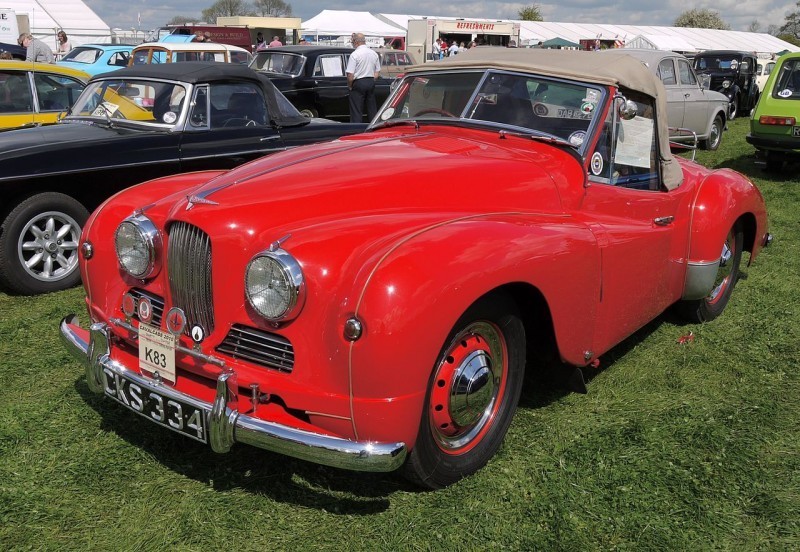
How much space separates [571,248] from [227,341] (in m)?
1.54

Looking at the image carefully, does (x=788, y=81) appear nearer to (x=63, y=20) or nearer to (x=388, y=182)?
(x=388, y=182)

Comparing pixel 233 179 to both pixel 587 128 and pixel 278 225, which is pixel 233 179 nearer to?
pixel 278 225

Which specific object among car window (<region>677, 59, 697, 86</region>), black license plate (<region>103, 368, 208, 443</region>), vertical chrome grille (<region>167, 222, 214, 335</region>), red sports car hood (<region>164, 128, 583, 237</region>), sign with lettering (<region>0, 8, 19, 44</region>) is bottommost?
black license plate (<region>103, 368, 208, 443</region>)

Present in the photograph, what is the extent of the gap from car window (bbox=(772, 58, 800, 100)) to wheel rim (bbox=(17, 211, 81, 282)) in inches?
385

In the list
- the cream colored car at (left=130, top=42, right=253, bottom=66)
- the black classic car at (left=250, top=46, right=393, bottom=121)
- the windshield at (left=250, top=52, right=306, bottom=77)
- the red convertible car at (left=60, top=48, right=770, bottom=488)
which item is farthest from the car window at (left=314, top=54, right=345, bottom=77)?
the red convertible car at (left=60, top=48, right=770, bottom=488)

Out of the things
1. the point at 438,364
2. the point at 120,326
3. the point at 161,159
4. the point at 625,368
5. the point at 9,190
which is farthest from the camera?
the point at 161,159

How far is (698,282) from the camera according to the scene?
4.46 metres

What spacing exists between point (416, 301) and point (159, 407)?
3.71ft

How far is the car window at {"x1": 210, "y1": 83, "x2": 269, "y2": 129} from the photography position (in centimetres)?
626

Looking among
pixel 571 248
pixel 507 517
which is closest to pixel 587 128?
pixel 571 248

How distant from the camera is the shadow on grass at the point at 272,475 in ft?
9.82

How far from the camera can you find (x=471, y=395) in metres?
2.94

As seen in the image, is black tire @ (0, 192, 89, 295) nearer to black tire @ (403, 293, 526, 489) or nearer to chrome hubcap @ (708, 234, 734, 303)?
black tire @ (403, 293, 526, 489)

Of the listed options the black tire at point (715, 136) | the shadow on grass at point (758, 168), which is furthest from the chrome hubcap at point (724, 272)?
the black tire at point (715, 136)
